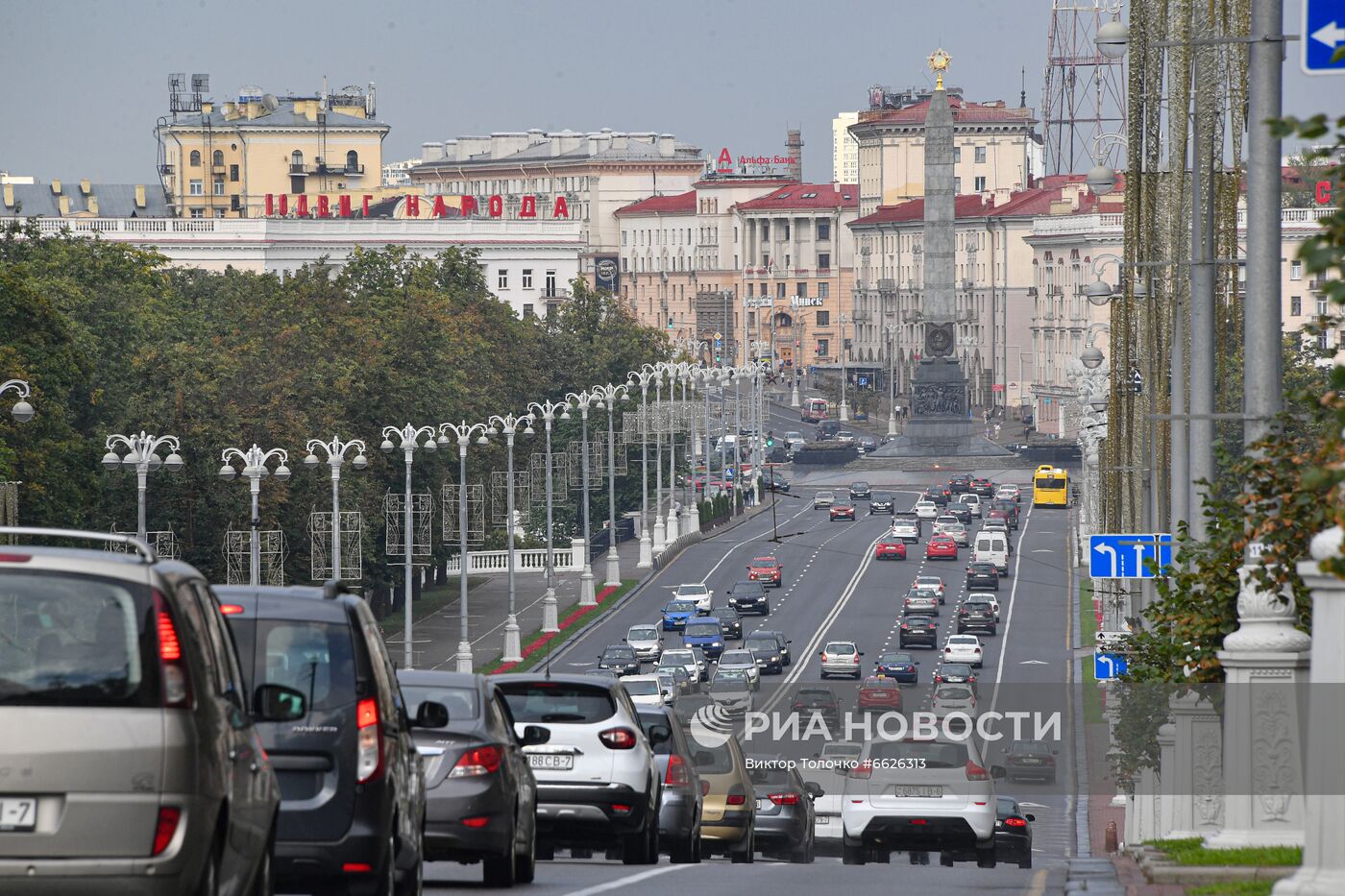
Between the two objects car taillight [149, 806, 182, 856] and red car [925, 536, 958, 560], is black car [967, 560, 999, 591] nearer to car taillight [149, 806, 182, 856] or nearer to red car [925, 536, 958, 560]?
red car [925, 536, 958, 560]

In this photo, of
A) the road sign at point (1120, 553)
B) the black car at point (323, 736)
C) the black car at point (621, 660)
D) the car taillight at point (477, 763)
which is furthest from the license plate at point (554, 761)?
the black car at point (621, 660)

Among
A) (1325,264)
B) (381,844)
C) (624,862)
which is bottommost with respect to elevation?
(624,862)

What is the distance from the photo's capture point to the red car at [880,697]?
2581 inches

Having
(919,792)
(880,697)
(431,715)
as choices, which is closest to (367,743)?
(431,715)

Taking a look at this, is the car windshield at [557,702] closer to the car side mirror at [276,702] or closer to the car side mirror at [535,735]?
the car side mirror at [535,735]

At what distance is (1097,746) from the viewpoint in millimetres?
61219

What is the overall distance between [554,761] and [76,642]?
35.8ft

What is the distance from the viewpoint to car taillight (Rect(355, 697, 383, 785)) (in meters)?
14.2

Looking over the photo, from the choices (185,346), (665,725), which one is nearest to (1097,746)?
(185,346)

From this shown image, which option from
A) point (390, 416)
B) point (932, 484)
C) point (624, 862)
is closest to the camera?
point (624, 862)

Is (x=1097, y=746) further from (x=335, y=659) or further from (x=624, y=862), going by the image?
(x=335, y=659)

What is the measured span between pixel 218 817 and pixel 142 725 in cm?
70

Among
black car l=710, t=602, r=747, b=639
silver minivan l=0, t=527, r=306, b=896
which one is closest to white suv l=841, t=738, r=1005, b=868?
silver minivan l=0, t=527, r=306, b=896

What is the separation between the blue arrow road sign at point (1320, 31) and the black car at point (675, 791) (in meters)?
11.2
